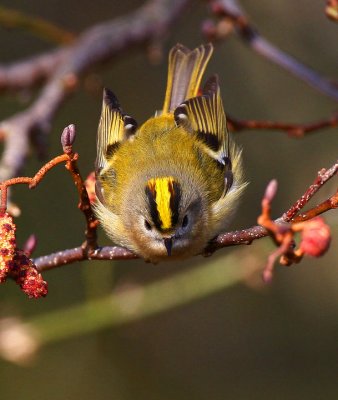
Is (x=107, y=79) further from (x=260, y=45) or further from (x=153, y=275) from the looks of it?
(x=260, y=45)

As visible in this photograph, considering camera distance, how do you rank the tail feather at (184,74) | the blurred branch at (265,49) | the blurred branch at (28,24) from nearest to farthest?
1. the blurred branch at (265,49)
2. the tail feather at (184,74)
3. the blurred branch at (28,24)

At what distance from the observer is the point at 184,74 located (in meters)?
3.03

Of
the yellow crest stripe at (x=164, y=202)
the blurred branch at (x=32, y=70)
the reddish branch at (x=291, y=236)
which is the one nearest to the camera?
the reddish branch at (x=291, y=236)

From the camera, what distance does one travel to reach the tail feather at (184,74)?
3.00 meters

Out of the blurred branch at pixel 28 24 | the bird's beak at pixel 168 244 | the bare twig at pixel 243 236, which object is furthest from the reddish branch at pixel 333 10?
the blurred branch at pixel 28 24

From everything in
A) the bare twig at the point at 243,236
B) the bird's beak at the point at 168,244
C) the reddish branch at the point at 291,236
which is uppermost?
the bird's beak at the point at 168,244

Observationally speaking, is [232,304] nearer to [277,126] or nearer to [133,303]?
[133,303]

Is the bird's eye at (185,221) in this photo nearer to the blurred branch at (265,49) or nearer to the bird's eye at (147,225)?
the bird's eye at (147,225)

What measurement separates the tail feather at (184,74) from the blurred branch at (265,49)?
104mm

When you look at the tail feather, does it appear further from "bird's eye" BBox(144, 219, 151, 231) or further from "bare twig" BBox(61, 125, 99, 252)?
"bare twig" BBox(61, 125, 99, 252)

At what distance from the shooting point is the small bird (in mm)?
2436

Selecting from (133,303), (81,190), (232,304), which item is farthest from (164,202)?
(232,304)

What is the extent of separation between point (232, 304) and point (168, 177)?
2647mm

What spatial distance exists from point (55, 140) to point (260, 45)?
245 cm
